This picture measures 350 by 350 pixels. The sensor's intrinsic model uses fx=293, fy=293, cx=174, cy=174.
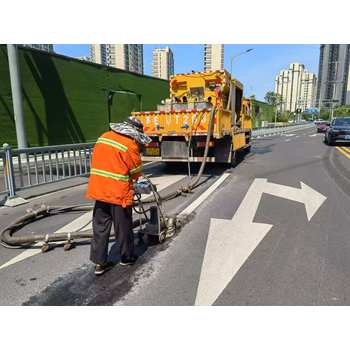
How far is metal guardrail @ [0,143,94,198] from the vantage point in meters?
5.99

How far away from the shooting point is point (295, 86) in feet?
338

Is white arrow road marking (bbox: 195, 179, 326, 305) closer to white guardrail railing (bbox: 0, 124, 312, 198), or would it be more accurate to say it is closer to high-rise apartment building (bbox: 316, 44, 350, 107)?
white guardrail railing (bbox: 0, 124, 312, 198)

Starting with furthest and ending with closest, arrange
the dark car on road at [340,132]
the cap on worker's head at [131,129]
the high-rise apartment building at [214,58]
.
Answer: the high-rise apartment building at [214,58] < the dark car on road at [340,132] < the cap on worker's head at [131,129]

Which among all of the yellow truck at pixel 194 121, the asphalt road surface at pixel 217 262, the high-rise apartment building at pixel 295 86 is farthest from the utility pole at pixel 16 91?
the high-rise apartment building at pixel 295 86

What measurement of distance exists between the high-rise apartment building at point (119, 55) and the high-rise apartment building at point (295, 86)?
7203cm

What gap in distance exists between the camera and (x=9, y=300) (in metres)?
2.83

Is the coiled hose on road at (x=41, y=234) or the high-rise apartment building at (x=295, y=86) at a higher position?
the high-rise apartment building at (x=295, y=86)

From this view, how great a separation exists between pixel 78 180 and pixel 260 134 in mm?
26024

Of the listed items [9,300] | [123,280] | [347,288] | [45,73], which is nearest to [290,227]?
[347,288]

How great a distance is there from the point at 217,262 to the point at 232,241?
2.18 feet

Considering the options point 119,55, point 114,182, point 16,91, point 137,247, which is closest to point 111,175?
point 114,182

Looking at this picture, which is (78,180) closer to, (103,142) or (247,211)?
(247,211)

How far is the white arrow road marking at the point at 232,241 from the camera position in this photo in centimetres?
302

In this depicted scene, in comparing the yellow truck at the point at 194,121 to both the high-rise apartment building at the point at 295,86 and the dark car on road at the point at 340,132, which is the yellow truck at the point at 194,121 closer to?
the dark car on road at the point at 340,132
